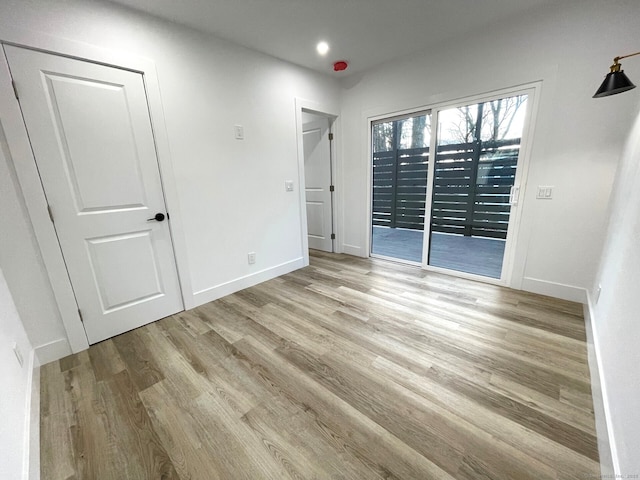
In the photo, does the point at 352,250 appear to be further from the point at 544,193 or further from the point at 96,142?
the point at 96,142

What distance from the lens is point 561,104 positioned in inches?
87.1

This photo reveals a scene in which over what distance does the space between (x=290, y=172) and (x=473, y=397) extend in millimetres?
2780

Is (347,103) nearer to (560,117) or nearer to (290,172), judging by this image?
(290,172)

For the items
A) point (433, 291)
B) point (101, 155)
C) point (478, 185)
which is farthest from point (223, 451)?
point (478, 185)

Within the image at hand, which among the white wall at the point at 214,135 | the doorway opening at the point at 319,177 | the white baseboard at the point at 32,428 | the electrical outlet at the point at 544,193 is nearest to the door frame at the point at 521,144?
the electrical outlet at the point at 544,193

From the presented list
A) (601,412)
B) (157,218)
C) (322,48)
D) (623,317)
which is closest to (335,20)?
(322,48)

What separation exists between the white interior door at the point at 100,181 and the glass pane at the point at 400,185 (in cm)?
339

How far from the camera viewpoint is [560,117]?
224 cm

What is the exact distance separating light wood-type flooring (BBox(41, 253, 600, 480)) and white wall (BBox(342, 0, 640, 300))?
0.49m

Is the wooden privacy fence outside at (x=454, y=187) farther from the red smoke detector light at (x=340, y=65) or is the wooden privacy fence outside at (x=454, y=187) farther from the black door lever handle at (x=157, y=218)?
the black door lever handle at (x=157, y=218)

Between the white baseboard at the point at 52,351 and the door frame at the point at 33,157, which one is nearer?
the door frame at the point at 33,157

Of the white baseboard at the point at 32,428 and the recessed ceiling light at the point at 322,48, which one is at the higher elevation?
the recessed ceiling light at the point at 322,48

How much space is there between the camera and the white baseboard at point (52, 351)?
1.79 m

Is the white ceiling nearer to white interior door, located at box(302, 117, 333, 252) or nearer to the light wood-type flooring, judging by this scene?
white interior door, located at box(302, 117, 333, 252)
